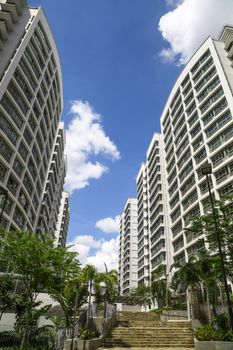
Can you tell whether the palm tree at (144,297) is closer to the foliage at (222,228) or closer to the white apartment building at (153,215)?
the white apartment building at (153,215)

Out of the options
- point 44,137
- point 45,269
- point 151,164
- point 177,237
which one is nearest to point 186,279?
point 45,269

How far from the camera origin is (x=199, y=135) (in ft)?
158

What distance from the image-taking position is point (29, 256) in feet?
62.2

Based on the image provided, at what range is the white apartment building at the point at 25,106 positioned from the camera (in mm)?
37844

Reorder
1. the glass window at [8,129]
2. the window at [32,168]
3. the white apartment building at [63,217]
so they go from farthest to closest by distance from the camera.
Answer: the white apartment building at [63,217] < the window at [32,168] < the glass window at [8,129]

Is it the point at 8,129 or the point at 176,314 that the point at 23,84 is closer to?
the point at 8,129

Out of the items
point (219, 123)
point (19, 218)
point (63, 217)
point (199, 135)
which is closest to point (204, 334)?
point (19, 218)

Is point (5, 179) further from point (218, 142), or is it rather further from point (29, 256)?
point (218, 142)

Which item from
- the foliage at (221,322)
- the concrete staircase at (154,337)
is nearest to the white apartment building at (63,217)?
the concrete staircase at (154,337)

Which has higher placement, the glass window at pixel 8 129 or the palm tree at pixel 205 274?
the glass window at pixel 8 129

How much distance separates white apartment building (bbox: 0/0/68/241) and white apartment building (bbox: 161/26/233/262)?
2443 cm

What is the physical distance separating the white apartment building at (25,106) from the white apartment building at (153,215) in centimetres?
2594

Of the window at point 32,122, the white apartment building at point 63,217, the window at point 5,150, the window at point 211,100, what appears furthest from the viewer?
the white apartment building at point 63,217

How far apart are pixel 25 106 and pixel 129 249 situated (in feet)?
227
